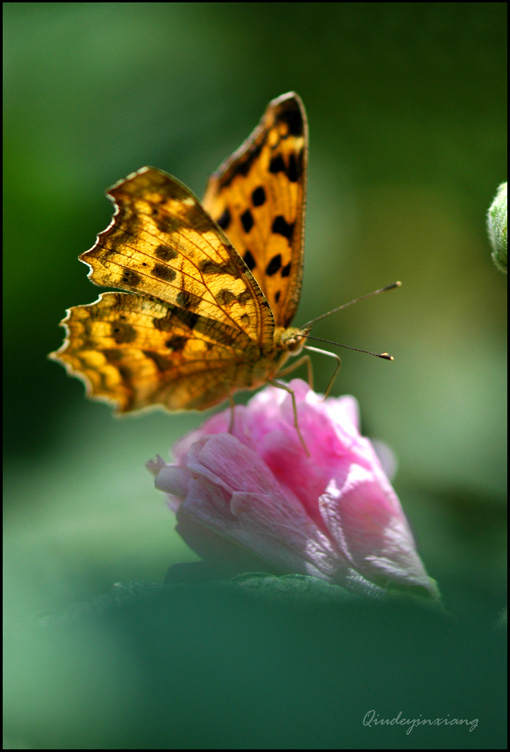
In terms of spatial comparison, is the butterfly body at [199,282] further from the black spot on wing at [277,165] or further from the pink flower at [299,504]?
the pink flower at [299,504]

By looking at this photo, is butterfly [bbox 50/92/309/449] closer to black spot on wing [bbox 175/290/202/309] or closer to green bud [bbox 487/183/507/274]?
black spot on wing [bbox 175/290/202/309]

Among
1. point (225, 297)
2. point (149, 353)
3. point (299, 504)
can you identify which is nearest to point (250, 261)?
point (225, 297)

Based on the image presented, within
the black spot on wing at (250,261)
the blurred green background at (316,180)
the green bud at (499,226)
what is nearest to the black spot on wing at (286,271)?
the black spot on wing at (250,261)

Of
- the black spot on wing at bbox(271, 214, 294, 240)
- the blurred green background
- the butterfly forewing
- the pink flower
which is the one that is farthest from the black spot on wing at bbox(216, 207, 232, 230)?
the blurred green background

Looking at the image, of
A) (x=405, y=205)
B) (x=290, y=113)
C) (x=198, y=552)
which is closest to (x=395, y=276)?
(x=405, y=205)

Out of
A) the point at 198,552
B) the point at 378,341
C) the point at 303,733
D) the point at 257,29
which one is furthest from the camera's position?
the point at 257,29

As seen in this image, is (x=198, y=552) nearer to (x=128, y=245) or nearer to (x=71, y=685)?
(x=71, y=685)
